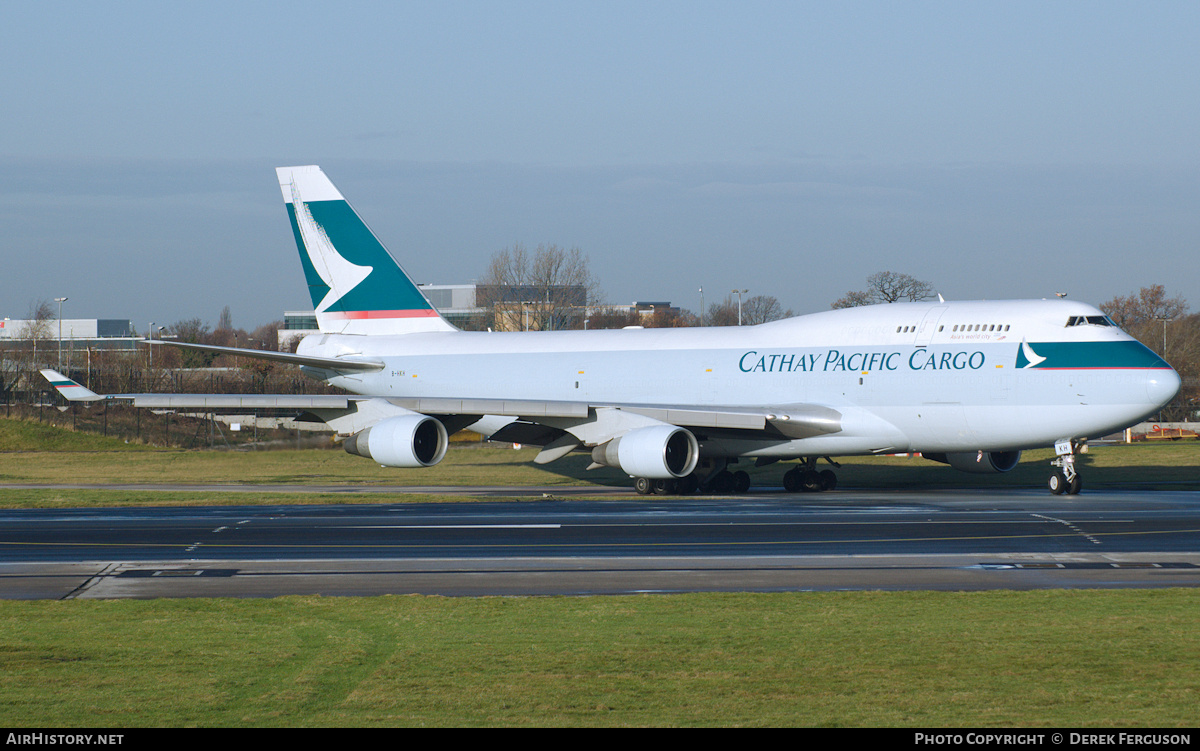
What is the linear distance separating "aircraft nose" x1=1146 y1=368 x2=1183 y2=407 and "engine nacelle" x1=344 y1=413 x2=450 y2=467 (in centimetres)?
1734

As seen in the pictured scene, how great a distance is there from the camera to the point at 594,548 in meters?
18.5

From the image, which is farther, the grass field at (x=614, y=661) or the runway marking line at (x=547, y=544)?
the runway marking line at (x=547, y=544)

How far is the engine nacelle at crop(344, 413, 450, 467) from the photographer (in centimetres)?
3177

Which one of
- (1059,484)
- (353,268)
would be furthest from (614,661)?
(353,268)

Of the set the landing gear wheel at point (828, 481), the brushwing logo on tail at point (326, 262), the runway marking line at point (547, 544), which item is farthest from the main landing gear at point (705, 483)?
the brushwing logo on tail at point (326, 262)

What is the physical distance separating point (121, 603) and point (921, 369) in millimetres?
21248

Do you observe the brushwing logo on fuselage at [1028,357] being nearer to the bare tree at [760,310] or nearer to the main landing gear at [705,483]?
the main landing gear at [705,483]

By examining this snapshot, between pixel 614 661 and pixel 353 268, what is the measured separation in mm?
32309

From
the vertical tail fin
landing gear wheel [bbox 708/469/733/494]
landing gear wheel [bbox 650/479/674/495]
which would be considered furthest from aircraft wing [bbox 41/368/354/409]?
landing gear wheel [bbox 708/469/733/494]

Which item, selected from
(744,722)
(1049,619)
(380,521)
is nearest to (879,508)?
(380,521)

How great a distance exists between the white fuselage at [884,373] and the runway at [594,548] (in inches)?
110

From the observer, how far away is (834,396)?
31094mm

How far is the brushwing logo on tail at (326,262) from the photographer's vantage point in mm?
40688
